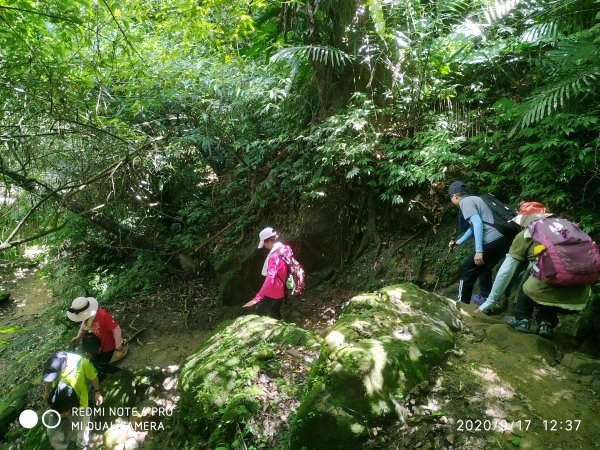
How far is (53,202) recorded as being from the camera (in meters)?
5.95

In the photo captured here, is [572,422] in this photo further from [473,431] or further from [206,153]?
[206,153]

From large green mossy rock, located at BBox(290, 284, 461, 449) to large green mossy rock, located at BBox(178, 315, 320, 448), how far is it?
656mm

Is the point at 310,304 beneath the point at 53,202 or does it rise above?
beneath

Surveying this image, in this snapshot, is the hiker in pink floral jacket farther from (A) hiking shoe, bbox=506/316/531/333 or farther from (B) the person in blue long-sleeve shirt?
(A) hiking shoe, bbox=506/316/531/333

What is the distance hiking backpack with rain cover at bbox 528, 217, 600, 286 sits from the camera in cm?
299

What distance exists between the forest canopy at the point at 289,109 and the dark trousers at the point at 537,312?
1.55 meters

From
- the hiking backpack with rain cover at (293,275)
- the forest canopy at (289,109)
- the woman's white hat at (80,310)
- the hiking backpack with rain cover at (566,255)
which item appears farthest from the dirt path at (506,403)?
the woman's white hat at (80,310)

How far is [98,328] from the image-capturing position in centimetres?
504

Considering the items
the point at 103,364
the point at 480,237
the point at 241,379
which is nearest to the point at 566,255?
the point at 480,237

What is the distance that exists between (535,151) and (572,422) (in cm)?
359

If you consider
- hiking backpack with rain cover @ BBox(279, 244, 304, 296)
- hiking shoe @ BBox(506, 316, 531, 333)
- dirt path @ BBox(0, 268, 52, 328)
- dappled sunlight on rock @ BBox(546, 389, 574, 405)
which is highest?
hiking shoe @ BBox(506, 316, 531, 333)

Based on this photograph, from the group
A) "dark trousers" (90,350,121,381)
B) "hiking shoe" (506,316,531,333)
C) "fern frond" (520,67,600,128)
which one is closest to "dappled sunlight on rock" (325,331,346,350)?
"hiking shoe" (506,316,531,333)

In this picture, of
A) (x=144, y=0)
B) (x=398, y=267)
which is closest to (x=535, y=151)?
(x=398, y=267)

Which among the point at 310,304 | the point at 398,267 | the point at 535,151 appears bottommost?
the point at 310,304
